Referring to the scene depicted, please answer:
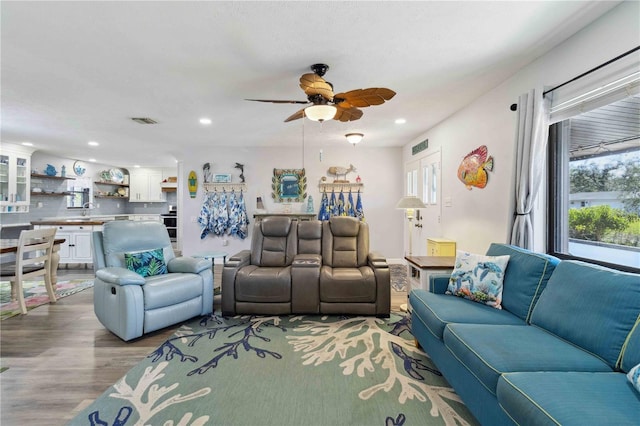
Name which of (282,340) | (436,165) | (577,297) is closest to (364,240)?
(282,340)

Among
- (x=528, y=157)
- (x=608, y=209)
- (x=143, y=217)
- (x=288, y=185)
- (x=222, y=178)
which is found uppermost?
(x=222, y=178)

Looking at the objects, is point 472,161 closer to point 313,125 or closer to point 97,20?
point 313,125

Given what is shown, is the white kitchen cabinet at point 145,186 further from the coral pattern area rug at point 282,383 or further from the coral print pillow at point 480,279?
the coral print pillow at point 480,279

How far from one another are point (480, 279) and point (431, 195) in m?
2.71

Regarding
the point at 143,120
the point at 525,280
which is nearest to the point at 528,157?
the point at 525,280

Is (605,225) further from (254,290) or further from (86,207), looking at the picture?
(86,207)

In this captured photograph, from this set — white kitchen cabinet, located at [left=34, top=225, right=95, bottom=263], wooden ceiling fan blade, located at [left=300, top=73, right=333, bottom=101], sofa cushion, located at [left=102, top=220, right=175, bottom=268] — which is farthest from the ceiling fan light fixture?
white kitchen cabinet, located at [left=34, top=225, right=95, bottom=263]

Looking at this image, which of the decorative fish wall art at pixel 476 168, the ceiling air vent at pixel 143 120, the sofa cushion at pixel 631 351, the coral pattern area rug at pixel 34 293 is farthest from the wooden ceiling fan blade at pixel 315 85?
the coral pattern area rug at pixel 34 293

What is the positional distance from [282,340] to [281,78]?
259 centimetres

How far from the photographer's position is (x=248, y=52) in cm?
236

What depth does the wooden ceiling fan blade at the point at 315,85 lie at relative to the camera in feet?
7.67

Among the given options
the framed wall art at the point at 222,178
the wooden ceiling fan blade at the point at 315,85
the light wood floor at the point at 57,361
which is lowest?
the light wood floor at the point at 57,361

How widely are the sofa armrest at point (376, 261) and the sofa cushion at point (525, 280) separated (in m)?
1.25

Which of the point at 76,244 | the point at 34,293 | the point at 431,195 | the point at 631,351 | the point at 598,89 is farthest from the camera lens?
the point at 76,244
